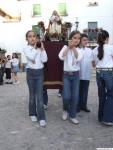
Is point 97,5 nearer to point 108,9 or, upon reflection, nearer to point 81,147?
point 108,9

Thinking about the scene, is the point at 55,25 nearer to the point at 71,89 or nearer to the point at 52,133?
the point at 71,89

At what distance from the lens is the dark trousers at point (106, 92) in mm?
8305

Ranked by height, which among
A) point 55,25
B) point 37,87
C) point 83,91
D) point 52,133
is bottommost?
point 52,133

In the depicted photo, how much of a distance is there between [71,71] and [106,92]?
752 mm

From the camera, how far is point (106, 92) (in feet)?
27.7

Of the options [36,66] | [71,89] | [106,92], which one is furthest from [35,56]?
[106,92]

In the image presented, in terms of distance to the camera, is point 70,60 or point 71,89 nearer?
point 70,60

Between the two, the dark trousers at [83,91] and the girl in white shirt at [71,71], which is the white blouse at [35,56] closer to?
the girl in white shirt at [71,71]

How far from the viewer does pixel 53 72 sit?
9.17 m

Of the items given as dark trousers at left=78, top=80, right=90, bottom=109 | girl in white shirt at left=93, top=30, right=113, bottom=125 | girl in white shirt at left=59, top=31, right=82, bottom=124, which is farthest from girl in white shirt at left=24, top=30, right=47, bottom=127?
dark trousers at left=78, top=80, right=90, bottom=109

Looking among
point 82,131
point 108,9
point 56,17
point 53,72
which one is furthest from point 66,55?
point 108,9

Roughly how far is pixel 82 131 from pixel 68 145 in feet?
3.31

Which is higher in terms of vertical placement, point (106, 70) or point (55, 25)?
point (55, 25)

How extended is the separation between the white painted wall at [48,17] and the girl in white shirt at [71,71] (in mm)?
34373
